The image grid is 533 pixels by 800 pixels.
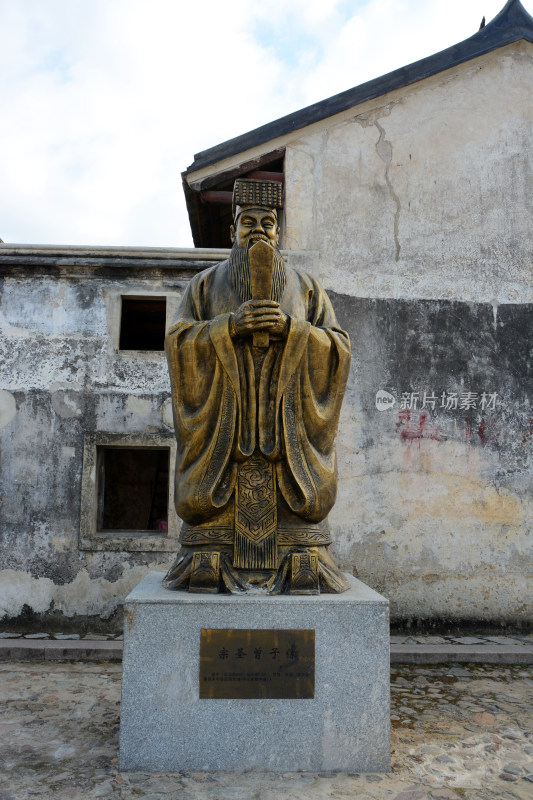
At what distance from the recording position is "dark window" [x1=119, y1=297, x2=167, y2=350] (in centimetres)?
807

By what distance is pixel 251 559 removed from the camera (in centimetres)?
358

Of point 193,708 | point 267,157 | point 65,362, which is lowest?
point 193,708

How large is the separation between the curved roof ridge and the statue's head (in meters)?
4.72

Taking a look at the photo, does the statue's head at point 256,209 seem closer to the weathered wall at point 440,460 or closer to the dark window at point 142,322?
the weathered wall at point 440,460

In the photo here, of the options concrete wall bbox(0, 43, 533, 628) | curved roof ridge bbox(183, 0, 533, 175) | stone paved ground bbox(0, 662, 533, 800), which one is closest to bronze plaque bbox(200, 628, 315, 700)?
stone paved ground bbox(0, 662, 533, 800)

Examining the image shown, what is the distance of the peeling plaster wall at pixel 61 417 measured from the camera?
701cm

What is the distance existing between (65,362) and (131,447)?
125 centimetres

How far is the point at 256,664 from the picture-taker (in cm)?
333

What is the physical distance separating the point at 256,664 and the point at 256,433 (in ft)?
4.09

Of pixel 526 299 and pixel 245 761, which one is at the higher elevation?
pixel 526 299

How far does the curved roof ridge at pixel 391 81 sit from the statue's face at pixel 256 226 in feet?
15.6

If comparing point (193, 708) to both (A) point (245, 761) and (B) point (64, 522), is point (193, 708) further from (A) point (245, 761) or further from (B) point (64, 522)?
(B) point (64, 522)

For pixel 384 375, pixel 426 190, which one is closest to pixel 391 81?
pixel 426 190

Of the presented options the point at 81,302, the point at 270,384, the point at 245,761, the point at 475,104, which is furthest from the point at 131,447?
the point at 475,104
